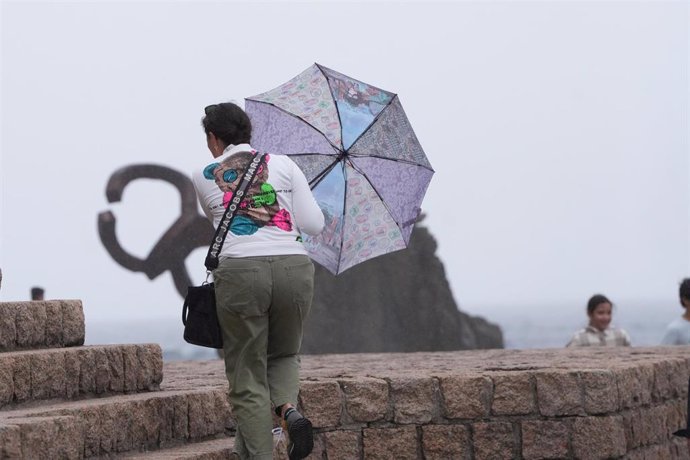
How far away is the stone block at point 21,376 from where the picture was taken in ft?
19.9

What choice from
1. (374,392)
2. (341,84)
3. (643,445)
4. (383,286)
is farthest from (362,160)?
(383,286)

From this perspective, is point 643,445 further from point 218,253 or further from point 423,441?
point 218,253

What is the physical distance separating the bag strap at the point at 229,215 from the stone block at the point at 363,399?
239 centimetres

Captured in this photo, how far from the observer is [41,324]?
663 centimetres

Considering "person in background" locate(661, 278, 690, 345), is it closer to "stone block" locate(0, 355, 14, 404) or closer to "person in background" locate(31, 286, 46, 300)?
"stone block" locate(0, 355, 14, 404)

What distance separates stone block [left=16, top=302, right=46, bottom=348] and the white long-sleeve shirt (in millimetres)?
1305

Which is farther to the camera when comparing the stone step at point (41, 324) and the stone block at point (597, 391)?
the stone block at point (597, 391)

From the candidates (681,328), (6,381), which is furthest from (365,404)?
(681,328)

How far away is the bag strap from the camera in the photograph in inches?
220

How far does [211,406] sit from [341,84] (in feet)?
6.35

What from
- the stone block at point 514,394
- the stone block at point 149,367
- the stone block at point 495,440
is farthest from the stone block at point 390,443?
the stone block at point 149,367

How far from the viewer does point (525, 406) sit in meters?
7.96

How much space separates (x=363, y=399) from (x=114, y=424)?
82.6 inches

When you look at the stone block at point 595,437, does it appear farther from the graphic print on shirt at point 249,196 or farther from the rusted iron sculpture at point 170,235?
the rusted iron sculpture at point 170,235
